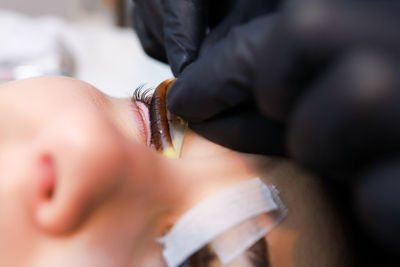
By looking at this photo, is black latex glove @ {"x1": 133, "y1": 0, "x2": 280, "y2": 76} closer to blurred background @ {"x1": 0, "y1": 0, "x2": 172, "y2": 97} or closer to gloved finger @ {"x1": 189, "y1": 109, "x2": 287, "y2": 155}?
gloved finger @ {"x1": 189, "y1": 109, "x2": 287, "y2": 155}

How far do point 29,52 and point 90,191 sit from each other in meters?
1.21

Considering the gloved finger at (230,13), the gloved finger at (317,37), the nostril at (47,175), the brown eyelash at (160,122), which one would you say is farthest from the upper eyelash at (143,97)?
the gloved finger at (317,37)

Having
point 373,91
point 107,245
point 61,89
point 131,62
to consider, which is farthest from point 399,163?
point 131,62

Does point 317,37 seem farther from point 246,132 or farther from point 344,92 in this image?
point 246,132

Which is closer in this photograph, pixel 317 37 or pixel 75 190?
pixel 317 37

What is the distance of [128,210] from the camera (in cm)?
47

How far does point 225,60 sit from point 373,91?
0.21 metres

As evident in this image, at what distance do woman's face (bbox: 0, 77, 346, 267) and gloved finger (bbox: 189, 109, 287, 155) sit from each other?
Result: 1.4 inches

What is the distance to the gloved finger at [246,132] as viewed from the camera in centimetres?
49

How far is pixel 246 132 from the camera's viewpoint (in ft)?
1.69

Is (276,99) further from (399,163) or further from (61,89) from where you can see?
(61,89)

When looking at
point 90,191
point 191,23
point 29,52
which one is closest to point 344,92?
point 90,191

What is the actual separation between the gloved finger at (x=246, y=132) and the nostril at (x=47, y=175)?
22 centimetres

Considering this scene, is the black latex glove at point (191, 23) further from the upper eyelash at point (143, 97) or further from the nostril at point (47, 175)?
the nostril at point (47, 175)
